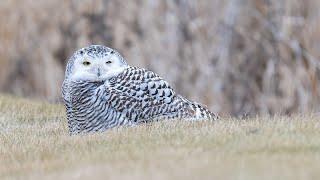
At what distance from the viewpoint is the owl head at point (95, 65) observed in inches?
311

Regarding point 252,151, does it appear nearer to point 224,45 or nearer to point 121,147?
point 121,147

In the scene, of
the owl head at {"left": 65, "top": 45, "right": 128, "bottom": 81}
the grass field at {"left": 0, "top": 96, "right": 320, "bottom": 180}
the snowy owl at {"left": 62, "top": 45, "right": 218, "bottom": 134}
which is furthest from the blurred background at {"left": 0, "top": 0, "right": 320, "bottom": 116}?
the grass field at {"left": 0, "top": 96, "right": 320, "bottom": 180}

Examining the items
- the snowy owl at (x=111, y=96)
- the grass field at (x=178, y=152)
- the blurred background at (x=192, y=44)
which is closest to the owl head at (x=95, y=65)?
the snowy owl at (x=111, y=96)

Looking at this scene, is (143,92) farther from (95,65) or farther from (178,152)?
(178,152)

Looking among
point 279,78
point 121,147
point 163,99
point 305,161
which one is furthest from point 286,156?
point 279,78

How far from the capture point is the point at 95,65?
7.90 metres

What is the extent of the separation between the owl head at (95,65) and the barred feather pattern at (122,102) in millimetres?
54

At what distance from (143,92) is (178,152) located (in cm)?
192

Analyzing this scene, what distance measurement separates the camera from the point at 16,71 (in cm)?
1284

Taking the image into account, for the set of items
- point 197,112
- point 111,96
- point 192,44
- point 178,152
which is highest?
point 192,44

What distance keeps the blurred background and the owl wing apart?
3.76 m

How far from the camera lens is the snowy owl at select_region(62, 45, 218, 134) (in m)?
7.70

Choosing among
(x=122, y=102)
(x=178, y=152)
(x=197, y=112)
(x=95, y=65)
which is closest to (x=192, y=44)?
(x=197, y=112)

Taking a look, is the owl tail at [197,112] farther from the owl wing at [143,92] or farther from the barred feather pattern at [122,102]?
the owl wing at [143,92]
